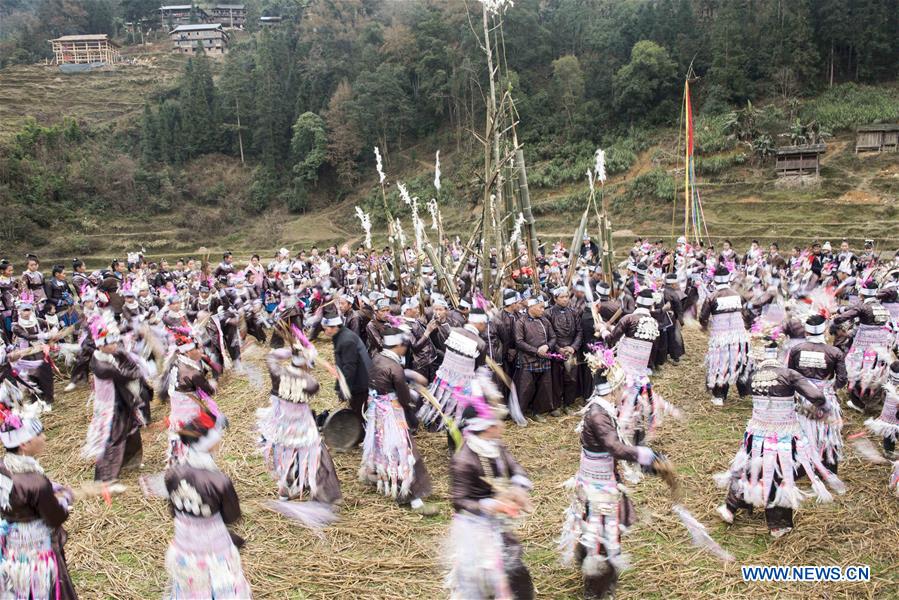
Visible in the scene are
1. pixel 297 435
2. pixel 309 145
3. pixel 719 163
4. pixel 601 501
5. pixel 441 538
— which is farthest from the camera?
pixel 309 145

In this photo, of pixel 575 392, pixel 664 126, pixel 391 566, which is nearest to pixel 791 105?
pixel 664 126

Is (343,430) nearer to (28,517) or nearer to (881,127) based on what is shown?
(28,517)

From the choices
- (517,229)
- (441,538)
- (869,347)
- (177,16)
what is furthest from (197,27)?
(441,538)

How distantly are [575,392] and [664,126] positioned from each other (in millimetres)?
32543

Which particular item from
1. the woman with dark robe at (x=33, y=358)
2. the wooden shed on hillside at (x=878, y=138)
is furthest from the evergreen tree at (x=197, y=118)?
the wooden shed on hillside at (x=878, y=138)

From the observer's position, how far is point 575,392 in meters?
8.34

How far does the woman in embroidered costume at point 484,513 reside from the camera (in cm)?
333

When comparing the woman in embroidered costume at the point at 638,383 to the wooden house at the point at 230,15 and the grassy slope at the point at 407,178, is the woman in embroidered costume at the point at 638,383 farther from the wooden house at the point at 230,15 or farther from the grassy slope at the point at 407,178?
the wooden house at the point at 230,15

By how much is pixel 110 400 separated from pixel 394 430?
10.1 ft

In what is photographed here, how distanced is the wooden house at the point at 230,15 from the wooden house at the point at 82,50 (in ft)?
59.1

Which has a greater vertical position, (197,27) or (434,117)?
(197,27)

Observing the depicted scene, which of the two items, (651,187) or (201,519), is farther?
(651,187)

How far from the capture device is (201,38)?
2778 inches

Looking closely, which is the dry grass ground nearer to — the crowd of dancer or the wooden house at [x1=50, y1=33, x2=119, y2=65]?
the crowd of dancer
